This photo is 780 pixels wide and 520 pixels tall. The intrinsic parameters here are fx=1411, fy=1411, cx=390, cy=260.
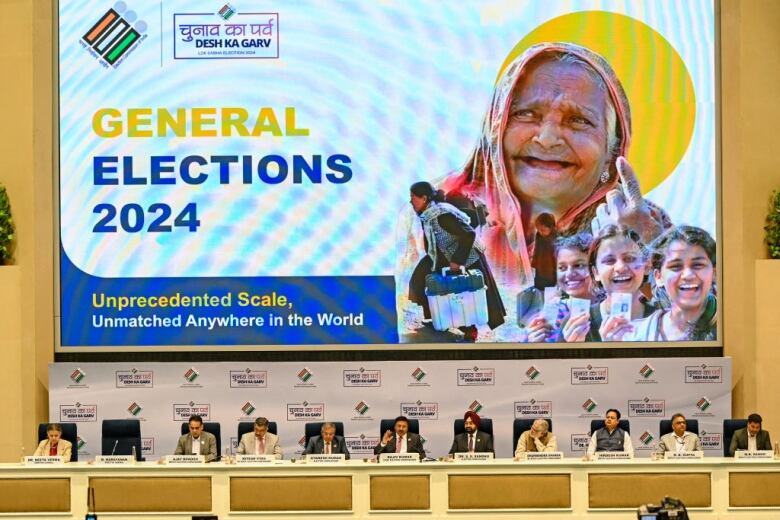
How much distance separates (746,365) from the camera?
506 inches

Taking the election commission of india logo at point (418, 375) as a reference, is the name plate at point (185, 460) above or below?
below

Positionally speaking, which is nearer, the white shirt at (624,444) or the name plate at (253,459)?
the name plate at (253,459)

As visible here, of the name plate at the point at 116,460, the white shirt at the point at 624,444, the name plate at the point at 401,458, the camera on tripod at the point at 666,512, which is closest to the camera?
the camera on tripod at the point at 666,512

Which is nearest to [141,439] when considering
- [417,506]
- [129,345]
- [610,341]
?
[129,345]

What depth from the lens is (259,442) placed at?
11.4m

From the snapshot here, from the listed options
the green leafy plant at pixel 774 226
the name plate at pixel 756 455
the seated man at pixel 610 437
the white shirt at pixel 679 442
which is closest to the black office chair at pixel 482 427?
the seated man at pixel 610 437

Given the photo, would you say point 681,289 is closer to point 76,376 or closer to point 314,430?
point 314,430

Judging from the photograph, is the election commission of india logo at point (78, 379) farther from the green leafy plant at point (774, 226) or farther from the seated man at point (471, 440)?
the green leafy plant at point (774, 226)

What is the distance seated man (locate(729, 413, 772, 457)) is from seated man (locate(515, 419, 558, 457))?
1460 mm

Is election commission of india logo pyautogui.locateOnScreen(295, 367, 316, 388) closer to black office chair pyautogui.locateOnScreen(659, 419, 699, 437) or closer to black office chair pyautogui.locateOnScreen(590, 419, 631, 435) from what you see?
black office chair pyautogui.locateOnScreen(590, 419, 631, 435)

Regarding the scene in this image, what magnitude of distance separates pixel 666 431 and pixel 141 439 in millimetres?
4578

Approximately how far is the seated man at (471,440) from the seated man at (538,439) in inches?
10.3

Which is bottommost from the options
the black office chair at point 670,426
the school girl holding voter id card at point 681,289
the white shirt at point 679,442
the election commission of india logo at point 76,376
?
the white shirt at point 679,442

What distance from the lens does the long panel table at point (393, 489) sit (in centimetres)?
1005
